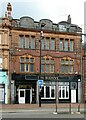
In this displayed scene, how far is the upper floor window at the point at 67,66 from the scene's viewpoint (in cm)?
5216

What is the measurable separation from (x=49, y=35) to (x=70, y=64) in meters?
5.61

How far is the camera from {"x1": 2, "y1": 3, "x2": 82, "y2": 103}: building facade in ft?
161

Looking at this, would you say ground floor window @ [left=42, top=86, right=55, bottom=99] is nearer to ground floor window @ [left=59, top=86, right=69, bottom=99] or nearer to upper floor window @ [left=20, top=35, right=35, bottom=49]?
ground floor window @ [left=59, top=86, right=69, bottom=99]

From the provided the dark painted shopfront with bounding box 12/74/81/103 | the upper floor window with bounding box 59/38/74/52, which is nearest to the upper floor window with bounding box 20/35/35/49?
the dark painted shopfront with bounding box 12/74/81/103

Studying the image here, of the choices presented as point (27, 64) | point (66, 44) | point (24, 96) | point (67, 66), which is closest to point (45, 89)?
point (24, 96)

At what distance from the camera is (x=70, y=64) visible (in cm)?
5259

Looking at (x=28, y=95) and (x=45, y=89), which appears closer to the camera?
(x=28, y=95)

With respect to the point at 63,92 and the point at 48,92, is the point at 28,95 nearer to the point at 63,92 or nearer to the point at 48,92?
the point at 48,92

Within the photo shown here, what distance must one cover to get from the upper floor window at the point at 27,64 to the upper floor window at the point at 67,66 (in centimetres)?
499

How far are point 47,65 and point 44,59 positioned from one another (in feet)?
3.49

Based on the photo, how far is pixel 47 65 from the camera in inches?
2015

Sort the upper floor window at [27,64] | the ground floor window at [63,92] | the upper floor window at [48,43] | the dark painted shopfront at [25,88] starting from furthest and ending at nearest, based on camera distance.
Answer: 1. the ground floor window at [63,92]
2. the upper floor window at [48,43]
3. the upper floor window at [27,64]
4. the dark painted shopfront at [25,88]

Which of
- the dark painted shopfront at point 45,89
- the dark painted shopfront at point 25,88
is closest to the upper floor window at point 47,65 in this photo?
the dark painted shopfront at point 45,89

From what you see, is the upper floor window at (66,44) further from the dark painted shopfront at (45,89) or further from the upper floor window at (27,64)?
the upper floor window at (27,64)
